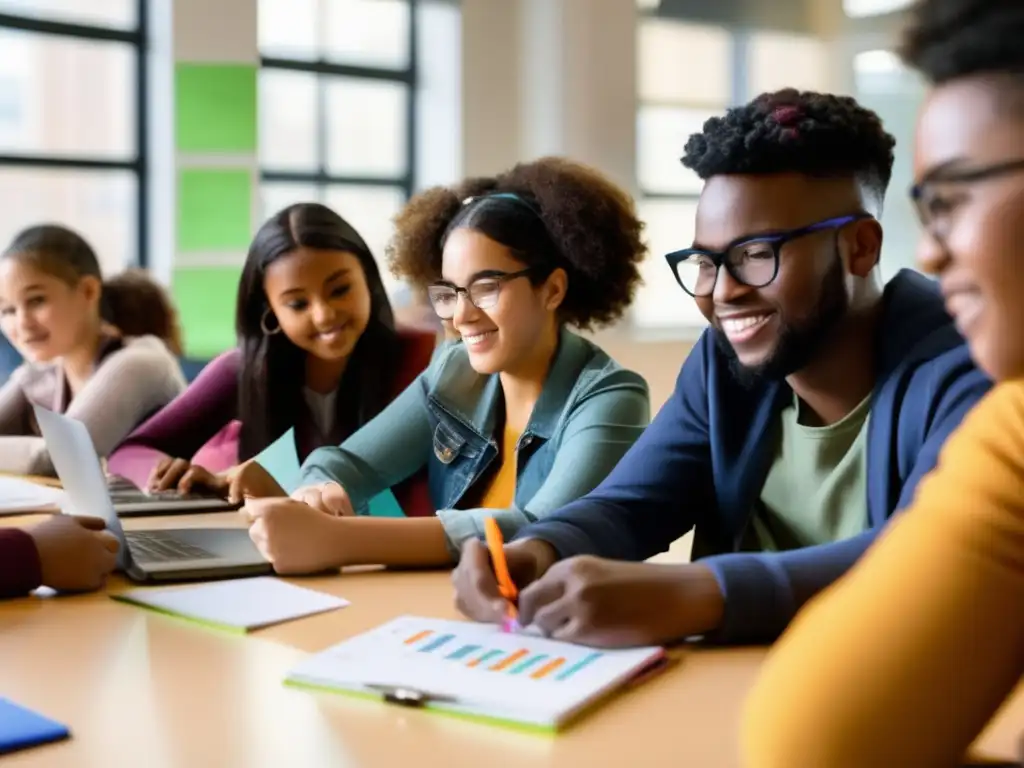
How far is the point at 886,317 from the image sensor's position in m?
1.32

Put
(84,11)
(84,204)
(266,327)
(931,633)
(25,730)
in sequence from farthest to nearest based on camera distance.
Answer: (84,204)
(84,11)
(266,327)
(25,730)
(931,633)

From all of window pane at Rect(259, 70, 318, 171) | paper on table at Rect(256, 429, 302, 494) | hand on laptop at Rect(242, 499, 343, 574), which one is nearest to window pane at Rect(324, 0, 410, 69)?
window pane at Rect(259, 70, 318, 171)

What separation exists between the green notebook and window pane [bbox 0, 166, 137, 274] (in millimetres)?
3832

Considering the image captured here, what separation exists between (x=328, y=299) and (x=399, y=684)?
1319 mm

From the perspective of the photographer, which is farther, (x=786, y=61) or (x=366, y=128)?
(x=786, y=61)

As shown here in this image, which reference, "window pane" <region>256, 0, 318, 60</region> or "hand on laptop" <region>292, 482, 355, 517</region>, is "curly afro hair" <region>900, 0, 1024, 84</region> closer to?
"hand on laptop" <region>292, 482, 355, 517</region>

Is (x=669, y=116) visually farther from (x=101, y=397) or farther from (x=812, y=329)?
(x=812, y=329)

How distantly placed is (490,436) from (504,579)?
73 cm

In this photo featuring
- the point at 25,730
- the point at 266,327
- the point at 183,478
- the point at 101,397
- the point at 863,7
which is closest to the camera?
the point at 25,730

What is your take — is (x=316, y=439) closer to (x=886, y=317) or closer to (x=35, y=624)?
(x=35, y=624)

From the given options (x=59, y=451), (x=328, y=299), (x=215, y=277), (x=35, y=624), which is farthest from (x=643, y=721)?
(x=215, y=277)

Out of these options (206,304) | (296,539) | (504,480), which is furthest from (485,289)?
(206,304)

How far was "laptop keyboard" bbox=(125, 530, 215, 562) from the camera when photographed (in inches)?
60.2

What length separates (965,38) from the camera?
0.66m
